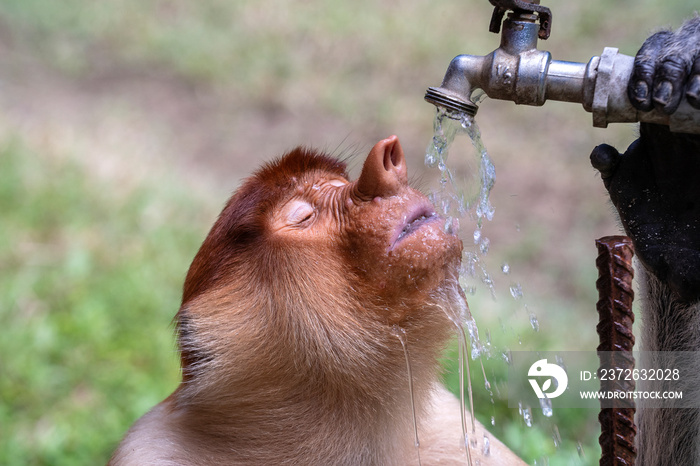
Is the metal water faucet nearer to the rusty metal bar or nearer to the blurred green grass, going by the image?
the rusty metal bar

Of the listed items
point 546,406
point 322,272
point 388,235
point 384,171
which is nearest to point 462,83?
point 384,171

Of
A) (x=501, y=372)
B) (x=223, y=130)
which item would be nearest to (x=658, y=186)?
(x=501, y=372)

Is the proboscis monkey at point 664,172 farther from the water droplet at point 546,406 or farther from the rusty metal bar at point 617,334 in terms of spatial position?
the water droplet at point 546,406

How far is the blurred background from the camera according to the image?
4.96 m

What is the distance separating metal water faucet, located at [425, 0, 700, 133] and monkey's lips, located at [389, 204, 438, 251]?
0.38m

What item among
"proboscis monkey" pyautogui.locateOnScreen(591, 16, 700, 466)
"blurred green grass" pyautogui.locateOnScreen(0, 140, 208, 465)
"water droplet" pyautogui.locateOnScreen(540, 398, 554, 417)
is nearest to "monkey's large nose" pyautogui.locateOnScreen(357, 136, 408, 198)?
"proboscis monkey" pyautogui.locateOnScreen(591, 16, 700, 466)

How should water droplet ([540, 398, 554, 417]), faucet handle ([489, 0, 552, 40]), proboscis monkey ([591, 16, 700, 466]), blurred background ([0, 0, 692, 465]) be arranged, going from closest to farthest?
proboscis monkey ([591, 16, 700, 466]) → faucet handle ([489, 0, 552, 40]) → water droplet ([540, 398, 554, 417]) → blurred background ([0, 0, 692, 465])

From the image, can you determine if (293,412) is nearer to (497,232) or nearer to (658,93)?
(658,93)

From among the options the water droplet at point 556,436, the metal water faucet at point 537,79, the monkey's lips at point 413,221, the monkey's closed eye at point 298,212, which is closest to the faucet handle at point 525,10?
the metal water faucet at point 537,79

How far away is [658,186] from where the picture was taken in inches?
86.2

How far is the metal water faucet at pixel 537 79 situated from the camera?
1.94m

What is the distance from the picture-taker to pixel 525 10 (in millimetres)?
2084

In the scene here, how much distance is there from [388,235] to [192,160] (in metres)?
7.14

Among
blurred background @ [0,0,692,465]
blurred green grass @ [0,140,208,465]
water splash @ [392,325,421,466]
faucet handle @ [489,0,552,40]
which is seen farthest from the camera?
blurred background @ [0,0,692,465]
